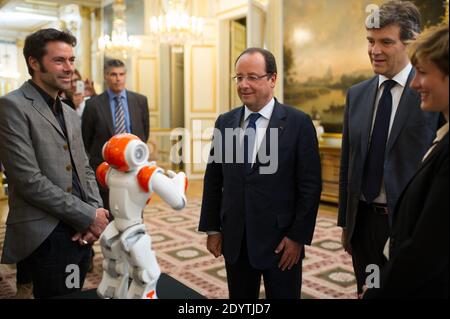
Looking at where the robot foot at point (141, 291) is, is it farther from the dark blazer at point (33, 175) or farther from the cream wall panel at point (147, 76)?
the cream wall panel at point (147, 76)

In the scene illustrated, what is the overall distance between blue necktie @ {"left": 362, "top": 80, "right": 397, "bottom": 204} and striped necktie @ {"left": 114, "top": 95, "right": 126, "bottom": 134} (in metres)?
2.43

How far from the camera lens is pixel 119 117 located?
393 cm

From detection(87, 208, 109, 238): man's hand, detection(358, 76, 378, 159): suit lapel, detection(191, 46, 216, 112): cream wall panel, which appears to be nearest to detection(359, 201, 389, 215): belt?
detection(358, 76, 378, 159): suit lapel

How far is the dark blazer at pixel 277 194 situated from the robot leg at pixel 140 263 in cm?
74

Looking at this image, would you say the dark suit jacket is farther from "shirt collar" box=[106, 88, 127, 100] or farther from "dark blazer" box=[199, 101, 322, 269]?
"dark blazer" box=[199, 101, 322, 269]

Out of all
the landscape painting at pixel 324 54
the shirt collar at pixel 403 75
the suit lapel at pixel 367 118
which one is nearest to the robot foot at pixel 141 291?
the suit lapel at pixel 367 118

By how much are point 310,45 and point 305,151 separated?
6.28 meters

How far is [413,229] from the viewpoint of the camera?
1.29 metres

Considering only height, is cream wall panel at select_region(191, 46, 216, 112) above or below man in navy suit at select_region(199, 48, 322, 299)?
above

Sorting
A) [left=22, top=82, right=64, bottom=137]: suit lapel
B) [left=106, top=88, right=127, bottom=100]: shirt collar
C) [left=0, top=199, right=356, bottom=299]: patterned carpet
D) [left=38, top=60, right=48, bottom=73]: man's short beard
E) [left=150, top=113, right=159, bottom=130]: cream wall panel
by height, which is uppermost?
[left=38, top=60, right=48, bottom=73]: man's short beard

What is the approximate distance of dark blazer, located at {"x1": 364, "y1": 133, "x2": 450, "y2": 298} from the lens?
1154 mm

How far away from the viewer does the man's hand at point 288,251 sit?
206 cm
